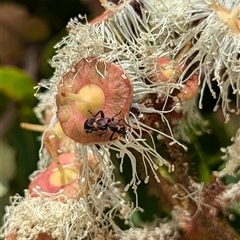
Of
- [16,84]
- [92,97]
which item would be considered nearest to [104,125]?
[92,97]

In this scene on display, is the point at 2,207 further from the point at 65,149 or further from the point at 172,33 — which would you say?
the point at 172,33

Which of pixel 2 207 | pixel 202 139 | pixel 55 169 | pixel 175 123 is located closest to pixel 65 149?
pixel 55 169

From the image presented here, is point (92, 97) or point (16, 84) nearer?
point (92, 97)

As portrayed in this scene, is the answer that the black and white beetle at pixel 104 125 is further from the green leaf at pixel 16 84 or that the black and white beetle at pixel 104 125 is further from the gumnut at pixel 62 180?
the green leaf at pixel 16 84

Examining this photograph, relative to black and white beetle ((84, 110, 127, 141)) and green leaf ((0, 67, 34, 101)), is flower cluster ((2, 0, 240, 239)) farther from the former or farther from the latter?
green leaf ((0, 67, 34, 101))

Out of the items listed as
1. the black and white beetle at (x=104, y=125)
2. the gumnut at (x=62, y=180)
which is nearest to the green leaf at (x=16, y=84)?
the gumnut at (x=62, y=180)

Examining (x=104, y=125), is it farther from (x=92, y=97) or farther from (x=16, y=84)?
(x=16, y=84)
